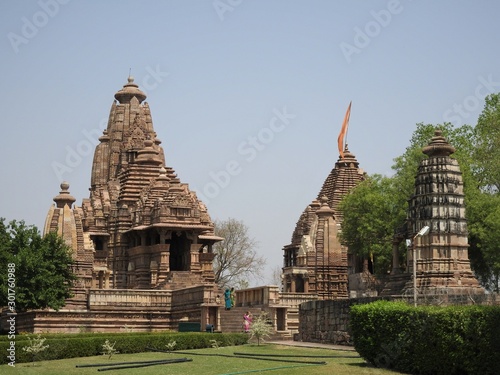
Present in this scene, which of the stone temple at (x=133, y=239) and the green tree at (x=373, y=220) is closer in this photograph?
the stone temple at (x=133, y=239)

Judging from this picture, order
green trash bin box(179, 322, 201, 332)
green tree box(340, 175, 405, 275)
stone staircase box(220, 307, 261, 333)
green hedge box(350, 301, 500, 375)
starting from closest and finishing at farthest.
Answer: green hedge box(350, 301, 500, 375) → green trash bin box(179, 322, 201, 332) → stone staircase box(220, 307, 261, 333) → green tree box(340, 175, 405, 275)

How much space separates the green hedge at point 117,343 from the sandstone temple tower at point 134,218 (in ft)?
70.2

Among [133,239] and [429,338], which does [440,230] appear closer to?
[429,338]

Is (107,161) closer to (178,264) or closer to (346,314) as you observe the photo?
(178,264)

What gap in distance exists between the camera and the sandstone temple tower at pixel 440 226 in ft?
137

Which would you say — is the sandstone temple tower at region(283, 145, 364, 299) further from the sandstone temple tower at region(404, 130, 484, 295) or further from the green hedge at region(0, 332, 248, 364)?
the green hedge at region(0, 332, 248, 364)

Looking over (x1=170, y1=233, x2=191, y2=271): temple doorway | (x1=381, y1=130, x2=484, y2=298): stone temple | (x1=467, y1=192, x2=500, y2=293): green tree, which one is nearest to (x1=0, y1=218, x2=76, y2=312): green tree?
(x1=170, y1=233, x2=191, y2=271): temple doorway

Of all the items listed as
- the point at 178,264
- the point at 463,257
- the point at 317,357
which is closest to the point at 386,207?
the point at 178,264

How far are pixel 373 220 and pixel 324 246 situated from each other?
3230 millimetres

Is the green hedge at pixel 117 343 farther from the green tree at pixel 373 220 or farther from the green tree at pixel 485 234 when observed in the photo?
the green tree at pixel 373 220

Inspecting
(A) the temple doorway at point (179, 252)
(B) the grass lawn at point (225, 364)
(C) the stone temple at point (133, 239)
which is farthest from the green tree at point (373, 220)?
(B) the grass lawn at point (225, 364)

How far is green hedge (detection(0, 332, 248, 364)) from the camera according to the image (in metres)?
30.6

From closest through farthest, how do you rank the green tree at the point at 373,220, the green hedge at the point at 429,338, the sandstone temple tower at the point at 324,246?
the green hedge at the point at 429,338 < the sandstone temple tower at the point at 324,246 < the green tree at the point at 373,220

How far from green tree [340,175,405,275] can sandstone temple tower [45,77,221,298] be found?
27.4 ft
